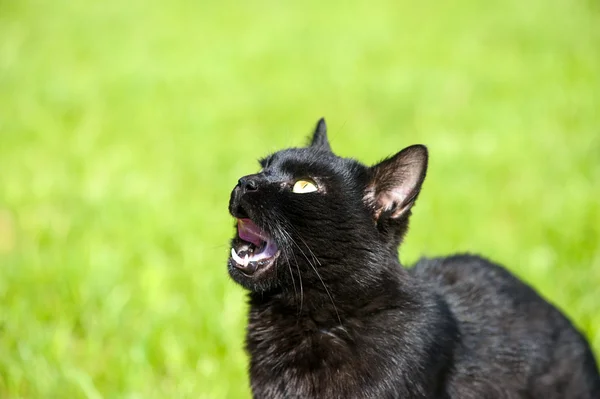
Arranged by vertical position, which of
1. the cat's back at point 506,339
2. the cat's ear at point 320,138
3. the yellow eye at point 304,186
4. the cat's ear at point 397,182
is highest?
the cat's ear at point 320,138

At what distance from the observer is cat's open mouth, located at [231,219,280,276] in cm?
235

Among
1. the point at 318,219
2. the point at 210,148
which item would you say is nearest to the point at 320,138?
the point at 318,219

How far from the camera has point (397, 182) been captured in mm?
2422

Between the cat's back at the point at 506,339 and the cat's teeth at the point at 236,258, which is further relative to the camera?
the cat's back at the point at 506,339

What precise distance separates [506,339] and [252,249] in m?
1.09

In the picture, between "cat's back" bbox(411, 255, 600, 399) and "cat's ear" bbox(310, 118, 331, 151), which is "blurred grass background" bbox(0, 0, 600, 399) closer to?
"cat's ear" bbox(310, 118, 331, 151)

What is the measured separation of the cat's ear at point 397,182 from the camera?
2357 mm

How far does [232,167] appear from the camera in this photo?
5664 mm

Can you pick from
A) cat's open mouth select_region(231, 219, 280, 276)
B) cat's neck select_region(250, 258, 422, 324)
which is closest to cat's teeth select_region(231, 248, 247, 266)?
cat's open mouth select_region(231, 219, 280, 276)

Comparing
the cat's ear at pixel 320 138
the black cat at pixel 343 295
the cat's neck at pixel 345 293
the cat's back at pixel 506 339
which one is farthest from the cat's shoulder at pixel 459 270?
the cat's ear at pixel 320 138

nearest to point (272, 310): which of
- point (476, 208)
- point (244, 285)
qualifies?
point (244, 285)

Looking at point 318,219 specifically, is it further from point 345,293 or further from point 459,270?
point 459,270

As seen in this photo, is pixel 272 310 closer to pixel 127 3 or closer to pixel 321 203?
pixel 321 203

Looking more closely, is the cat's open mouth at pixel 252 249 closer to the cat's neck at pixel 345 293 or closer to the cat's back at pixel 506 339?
the cat's neck at pixel 345 293
